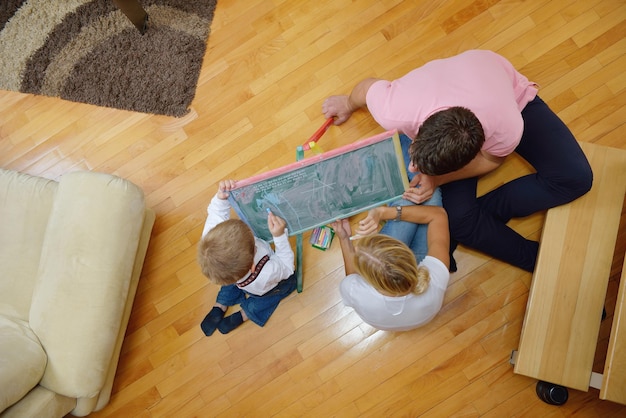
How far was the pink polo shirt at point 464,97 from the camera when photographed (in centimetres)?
154

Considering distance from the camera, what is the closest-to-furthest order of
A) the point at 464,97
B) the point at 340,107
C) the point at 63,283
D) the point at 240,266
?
1. the point at 464,97
2. the point at 240,266
3. the point at 63,283
4. the point at 340,107

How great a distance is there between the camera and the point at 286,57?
2250 mm

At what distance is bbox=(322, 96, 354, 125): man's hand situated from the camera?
212 cm

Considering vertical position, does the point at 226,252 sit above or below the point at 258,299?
above

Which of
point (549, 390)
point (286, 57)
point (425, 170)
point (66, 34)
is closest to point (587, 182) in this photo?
point (425, 170)

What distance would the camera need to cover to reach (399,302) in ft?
5.12

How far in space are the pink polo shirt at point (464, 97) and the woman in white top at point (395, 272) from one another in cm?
35

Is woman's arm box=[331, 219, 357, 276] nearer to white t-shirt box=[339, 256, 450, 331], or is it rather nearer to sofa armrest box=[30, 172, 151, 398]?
white t-shirt box=[339, 256, 450, 331]

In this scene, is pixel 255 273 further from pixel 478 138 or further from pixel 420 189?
pixel 478 138

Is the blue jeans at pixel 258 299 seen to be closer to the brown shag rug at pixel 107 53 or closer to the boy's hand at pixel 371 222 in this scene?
the boy's hand at pixel 371 222

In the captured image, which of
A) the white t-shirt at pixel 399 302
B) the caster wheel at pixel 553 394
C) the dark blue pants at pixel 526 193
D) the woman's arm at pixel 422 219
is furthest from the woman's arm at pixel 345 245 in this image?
the caster wheel at pixel 553 394

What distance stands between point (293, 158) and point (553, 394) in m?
1.50

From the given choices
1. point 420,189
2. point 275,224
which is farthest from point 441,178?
point 275,224

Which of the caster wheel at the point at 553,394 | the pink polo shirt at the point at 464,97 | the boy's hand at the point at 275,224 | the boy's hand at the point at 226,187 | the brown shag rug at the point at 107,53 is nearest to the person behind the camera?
the pink polo shirt at the point at 464,97
